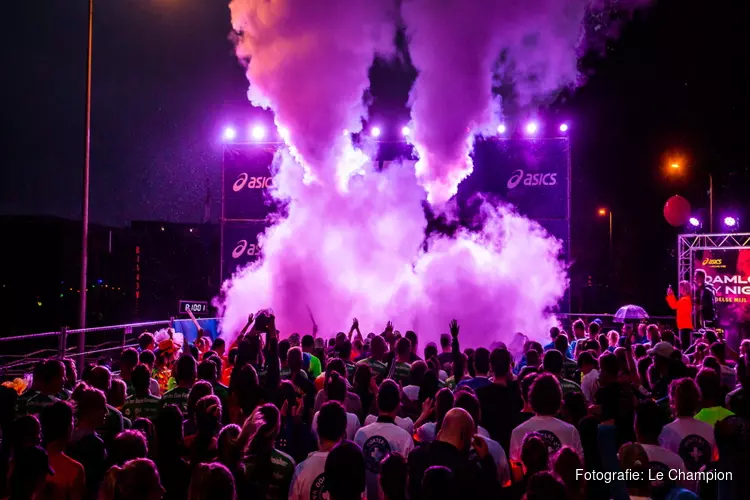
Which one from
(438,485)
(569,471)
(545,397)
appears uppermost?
(545,397)

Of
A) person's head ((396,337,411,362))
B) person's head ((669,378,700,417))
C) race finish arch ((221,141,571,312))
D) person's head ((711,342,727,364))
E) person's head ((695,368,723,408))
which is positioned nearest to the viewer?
person's head ((669,378,700,417))

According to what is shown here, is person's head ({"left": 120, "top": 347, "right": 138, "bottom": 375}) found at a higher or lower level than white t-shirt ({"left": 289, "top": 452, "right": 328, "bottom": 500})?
higher

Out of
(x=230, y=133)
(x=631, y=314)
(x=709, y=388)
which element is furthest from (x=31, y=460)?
(x=230, y=133)

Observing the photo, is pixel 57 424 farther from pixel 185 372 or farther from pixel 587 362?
pixel 587 362

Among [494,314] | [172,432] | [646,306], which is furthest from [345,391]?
[646,306]

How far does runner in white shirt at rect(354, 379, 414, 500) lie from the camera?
5.12 meters

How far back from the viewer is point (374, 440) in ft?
16.9

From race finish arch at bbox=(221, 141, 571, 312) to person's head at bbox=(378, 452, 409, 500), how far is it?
18590mm

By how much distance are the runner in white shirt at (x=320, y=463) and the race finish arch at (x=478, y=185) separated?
58.6 ft

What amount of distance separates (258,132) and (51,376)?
56.4ft

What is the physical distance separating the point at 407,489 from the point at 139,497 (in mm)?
1598

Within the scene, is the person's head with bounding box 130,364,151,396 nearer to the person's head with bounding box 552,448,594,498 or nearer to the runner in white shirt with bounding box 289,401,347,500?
the runner in white shirt with bounding box 289,401,347,500

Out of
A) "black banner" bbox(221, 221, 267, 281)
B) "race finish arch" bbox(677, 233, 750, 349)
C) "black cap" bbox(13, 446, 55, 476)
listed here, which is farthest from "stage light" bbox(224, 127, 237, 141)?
"black cap" bbox(13, 446, 55, 476)

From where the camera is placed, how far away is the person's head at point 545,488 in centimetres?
319
